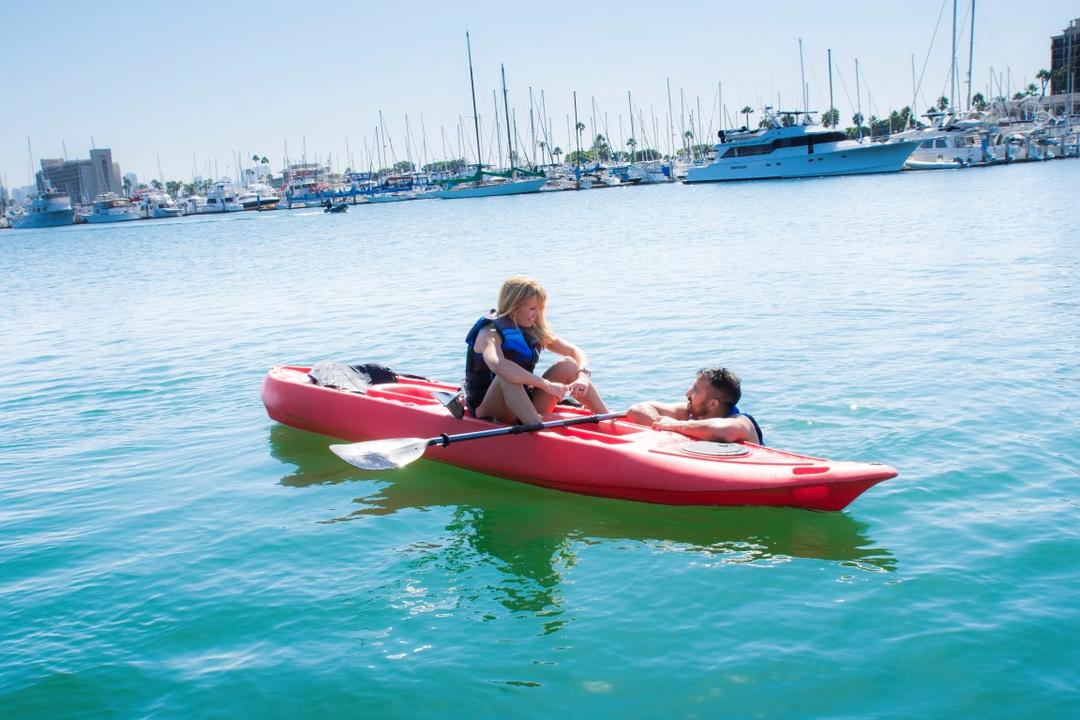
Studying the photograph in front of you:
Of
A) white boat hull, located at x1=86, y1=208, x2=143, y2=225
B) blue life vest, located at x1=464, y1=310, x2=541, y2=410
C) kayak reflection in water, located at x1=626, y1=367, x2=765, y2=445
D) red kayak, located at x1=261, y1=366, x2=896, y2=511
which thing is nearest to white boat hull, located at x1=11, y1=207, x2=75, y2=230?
white boat hull, located at x1=86, y1=208, x2=143, y2=225

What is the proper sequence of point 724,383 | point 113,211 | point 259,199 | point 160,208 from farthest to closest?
1. point 160,208
2. point 113,211
3. point 259,199
4. point 724,383

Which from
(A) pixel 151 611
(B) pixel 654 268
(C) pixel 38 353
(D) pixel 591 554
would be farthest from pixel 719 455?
(B) pixel 654 268

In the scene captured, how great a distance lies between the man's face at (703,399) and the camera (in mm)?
6457

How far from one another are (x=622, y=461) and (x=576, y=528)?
545 millimetres

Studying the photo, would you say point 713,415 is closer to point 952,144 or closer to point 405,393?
point 405,393

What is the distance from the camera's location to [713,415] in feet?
21.4

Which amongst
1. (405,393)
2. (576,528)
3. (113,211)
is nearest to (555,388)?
(576,528)

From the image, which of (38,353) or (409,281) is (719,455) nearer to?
(38,353)

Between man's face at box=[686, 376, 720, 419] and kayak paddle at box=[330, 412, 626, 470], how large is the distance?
1.75 ft

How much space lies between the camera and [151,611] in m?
5.20

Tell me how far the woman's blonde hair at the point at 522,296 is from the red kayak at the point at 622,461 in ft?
2.38

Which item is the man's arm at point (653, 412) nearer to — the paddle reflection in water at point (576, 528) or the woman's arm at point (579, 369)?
the woman's arm at point (579, 369)

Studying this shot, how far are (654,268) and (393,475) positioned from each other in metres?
14.1

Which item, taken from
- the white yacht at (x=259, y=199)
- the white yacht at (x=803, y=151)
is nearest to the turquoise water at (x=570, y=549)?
the white yacht at (x=803, y=151)
